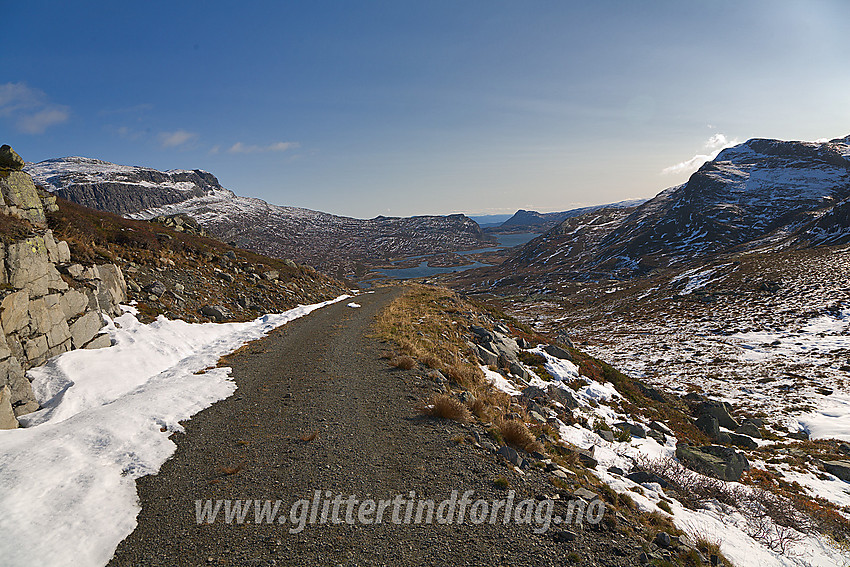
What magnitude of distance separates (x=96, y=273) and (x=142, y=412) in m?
12.0

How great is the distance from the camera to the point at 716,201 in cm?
15012

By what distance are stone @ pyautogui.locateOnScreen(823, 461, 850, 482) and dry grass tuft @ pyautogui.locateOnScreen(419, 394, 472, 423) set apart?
16.7 meters

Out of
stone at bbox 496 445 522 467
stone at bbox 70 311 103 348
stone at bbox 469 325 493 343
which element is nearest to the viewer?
stone at bbox 496 445 522 467

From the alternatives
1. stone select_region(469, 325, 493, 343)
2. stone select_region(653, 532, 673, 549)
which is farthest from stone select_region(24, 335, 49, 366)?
stone select_region(469, 325, 493, 343)

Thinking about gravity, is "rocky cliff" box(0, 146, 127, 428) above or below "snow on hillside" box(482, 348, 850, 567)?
above

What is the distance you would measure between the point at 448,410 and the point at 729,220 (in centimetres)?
16431

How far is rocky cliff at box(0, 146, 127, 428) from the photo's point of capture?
10.2 m

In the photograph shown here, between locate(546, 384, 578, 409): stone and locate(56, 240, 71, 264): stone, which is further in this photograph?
locate(546, 384, 578, 409): stone

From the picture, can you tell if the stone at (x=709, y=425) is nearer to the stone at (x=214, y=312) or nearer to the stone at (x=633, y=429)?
the stone at (x=633, y=429)

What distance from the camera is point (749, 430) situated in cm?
1964

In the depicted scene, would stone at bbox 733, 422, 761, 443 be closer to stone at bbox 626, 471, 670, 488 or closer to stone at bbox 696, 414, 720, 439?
stone at bbox 696, 414, 720, 439

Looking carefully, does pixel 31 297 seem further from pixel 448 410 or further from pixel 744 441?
pixel 744 441

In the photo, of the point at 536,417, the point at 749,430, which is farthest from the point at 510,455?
the point at 749,430

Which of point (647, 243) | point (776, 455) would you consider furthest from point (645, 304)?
point (647, 243)
